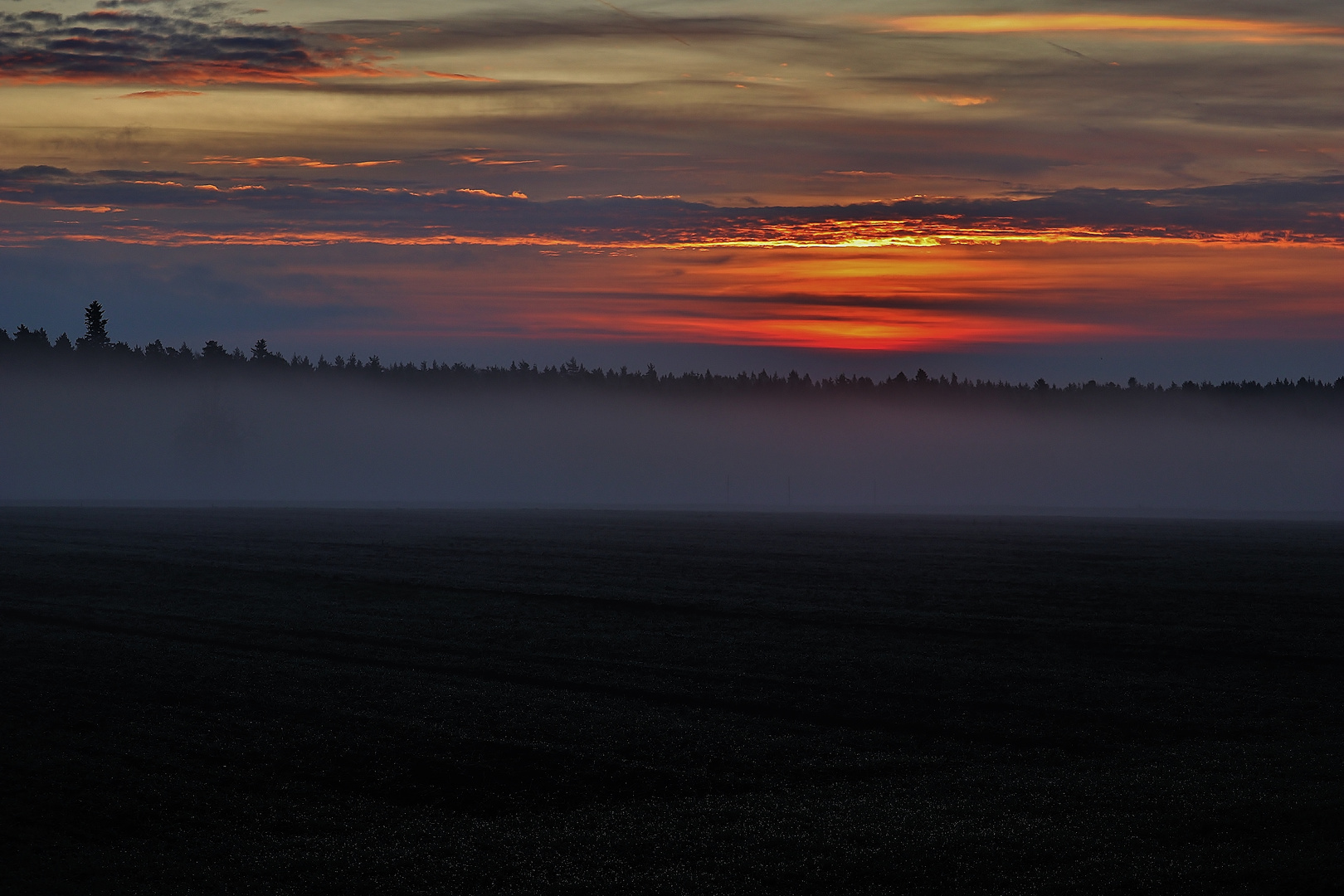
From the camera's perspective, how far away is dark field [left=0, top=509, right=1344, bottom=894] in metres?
14.4

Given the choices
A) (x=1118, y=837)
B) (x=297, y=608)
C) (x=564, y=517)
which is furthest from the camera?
(x=564, y=517)

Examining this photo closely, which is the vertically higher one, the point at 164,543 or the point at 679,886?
the point at 679,886

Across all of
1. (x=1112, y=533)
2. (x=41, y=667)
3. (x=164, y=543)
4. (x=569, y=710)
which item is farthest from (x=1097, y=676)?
(x=1112, y=533)

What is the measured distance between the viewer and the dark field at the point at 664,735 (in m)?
14.4

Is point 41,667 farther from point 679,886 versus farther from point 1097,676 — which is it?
point 1097,676

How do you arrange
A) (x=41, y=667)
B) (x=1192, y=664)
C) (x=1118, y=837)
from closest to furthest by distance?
(x=1118, y=837) → (x=41, y=667) → (x=1192, y=664)

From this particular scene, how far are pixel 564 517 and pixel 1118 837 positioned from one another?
90.1 metres

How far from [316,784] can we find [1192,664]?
20.3 metres

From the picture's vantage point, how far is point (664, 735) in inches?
814

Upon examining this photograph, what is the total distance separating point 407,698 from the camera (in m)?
23.7

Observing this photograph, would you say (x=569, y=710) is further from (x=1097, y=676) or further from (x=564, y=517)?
(x=564, y=517)

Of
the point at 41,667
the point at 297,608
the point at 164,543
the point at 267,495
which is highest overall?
the point at 41,667

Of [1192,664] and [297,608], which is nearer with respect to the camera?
[1192,664]

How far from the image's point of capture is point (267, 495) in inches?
7185
